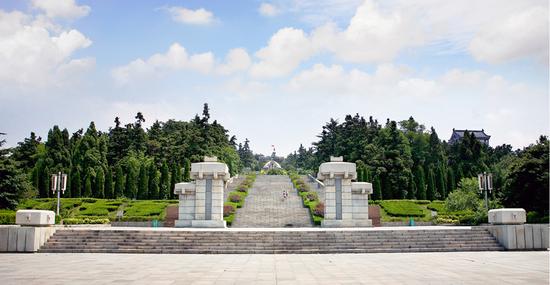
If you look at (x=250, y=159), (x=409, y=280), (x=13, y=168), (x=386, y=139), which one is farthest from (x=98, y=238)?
(x=250, y=159)

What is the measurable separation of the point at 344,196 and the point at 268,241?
8114mm

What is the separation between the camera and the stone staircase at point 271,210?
31.9 m

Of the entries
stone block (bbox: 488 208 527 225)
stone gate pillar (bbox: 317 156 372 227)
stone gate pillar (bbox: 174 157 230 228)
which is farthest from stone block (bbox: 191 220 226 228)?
stone block (bbox: 488 208 527 225)

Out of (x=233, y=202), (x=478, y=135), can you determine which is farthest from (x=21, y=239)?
(x=478, y=135)

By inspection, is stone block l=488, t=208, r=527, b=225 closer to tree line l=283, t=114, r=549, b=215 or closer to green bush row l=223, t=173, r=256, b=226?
tree line l=283, t=114, r=549, b=215

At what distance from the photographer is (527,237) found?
58.9 feet

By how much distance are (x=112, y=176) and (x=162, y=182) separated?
589cm

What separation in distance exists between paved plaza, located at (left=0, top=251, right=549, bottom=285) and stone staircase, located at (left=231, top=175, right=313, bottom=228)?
16.5 meters

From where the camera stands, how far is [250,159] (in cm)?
13200

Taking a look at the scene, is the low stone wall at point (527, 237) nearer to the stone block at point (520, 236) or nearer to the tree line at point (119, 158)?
the stone block at point (520, 236)

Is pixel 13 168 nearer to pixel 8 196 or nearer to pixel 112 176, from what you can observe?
pixel 8 196

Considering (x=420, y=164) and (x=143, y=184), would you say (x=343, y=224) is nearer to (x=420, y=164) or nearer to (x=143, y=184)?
(x=143, y=184)

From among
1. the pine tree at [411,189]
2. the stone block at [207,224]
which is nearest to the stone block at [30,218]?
the stone block at [207,224]

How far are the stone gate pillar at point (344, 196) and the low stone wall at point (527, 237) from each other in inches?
343
